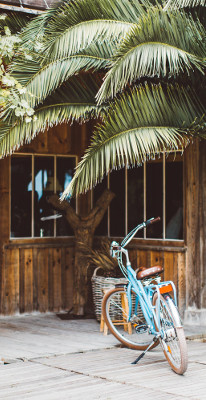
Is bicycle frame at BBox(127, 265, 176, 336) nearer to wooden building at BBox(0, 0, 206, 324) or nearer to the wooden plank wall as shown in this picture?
wooden building at BBox(0, 0, 206, 324)

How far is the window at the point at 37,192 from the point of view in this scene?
9.88 meters

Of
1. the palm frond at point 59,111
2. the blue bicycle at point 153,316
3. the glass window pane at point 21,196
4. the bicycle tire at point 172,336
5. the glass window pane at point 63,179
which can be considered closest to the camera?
the bicycle tire at point 172,336

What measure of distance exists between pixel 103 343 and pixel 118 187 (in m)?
2.96

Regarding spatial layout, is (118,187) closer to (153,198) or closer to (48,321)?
(153,198)

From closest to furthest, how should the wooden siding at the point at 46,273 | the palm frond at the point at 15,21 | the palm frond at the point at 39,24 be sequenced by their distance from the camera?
the palm frond at the point at 39,24 < the palm frond at the point at 15,21 < the wooden siding at the point at 46,273

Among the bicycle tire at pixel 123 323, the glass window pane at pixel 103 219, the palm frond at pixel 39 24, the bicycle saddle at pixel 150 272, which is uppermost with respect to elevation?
the palm frond at pixel 39 24

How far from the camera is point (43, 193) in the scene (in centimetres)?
1016

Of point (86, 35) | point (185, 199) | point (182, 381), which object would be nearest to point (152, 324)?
point (182, 381)

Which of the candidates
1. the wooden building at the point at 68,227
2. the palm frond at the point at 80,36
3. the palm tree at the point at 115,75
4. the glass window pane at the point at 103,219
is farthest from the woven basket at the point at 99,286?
the palm frond at the point at 80,36

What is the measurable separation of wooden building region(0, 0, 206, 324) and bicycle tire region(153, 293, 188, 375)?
2193mm

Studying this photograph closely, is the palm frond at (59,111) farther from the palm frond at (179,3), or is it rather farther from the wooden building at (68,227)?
the wooden building at (68,227)

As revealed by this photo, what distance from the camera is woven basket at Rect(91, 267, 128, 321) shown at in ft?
29.2

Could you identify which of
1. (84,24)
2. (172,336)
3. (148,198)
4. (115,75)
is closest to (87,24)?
(84,24)

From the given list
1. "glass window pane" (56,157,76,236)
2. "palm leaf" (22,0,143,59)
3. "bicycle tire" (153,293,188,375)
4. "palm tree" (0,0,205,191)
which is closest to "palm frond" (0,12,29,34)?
"palm tree" (0,0,205,191)
